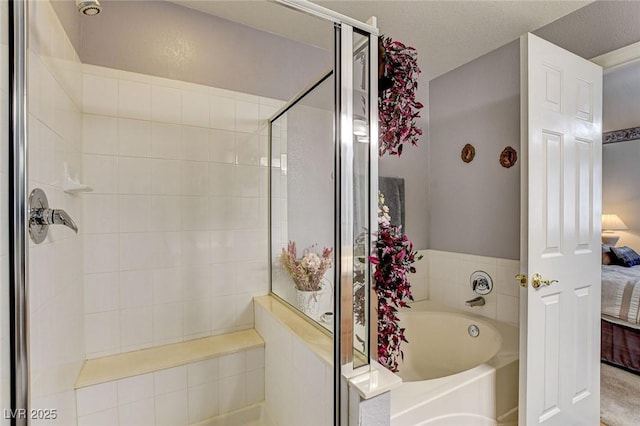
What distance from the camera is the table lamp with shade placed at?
4289mm

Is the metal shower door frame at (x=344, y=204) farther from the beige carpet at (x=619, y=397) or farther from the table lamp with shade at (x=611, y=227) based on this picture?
the table lamp with shade at (x=611, y=227)

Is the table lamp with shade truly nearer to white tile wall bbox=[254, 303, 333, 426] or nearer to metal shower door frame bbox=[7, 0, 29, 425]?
white tile wall bbox=[254, 303, 333, 426]

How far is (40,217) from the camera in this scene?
90 centimetres

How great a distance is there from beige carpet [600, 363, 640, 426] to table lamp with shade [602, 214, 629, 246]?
8.25 feet

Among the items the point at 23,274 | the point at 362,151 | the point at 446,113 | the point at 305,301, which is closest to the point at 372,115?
the point at 362,151

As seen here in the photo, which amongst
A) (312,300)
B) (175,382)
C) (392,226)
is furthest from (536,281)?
(175,382)

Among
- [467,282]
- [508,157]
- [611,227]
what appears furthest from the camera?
[611,227]

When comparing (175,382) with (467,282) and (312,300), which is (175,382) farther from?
(467,282)

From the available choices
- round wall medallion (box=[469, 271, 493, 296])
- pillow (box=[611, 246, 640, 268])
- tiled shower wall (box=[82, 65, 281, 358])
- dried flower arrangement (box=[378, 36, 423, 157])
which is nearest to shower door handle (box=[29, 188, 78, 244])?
tiled shower wall (box=[82, 65, 281, 358])

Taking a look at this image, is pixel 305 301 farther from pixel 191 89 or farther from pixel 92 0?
pixel 92 0

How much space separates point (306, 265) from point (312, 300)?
0.58 feet

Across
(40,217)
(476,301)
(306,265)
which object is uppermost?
Result: (40,217)

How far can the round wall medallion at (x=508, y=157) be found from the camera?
→ 2021mm

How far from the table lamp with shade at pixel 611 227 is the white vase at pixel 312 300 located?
490 centimetres
